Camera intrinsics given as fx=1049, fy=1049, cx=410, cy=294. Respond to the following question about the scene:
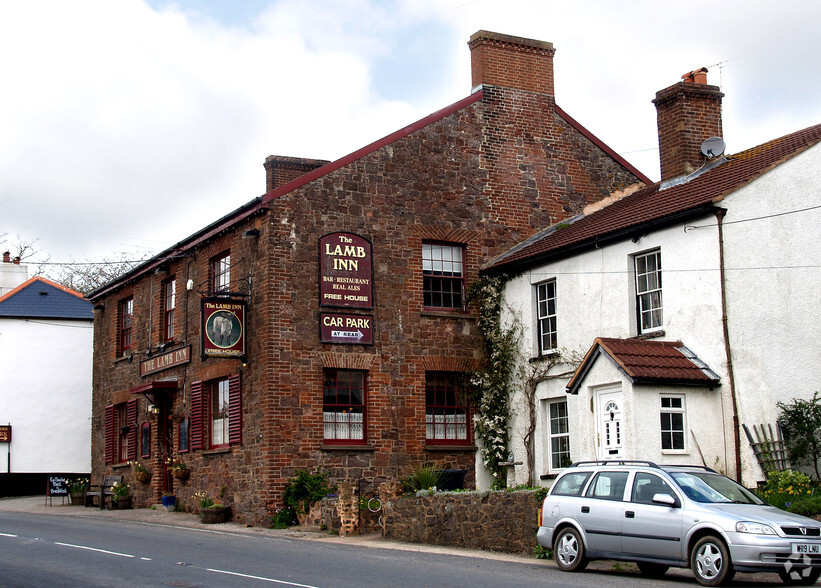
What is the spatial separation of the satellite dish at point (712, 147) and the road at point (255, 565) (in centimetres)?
1100

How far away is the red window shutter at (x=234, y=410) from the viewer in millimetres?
23781

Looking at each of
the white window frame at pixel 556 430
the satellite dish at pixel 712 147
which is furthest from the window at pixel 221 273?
the satellite dish at pixel 712 147

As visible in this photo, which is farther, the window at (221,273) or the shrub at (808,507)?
the window at (221,273)

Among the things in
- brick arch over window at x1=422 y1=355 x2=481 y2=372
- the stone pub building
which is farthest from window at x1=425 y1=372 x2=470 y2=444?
brick arch over window at x1=422 y1=355 x2=481 y2=372

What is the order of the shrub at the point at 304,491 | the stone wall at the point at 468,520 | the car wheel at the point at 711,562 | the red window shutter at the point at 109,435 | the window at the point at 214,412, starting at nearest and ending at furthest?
the car wheel at the point at 711,562 → the stone wall at the point at 468,520 → the shrub at the point at 304,491 → the window at the point at 214,412 → the red window shutter at the point at 109,435

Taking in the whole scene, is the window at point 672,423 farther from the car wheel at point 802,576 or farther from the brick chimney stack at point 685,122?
the brick chimney stack at point 685,122

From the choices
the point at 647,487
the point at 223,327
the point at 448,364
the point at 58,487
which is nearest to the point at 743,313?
the point at 647,487

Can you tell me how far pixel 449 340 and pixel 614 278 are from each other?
15.8 ft

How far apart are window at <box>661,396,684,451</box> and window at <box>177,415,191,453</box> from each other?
12.7 m

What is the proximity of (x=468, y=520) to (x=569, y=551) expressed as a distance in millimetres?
3777

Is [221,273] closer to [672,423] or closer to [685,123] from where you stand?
[685,123]

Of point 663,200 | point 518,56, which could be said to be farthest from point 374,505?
point 518,56

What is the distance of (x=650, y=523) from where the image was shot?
13.9 metres

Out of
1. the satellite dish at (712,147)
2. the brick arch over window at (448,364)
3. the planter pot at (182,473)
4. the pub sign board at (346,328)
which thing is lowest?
the planter pot at (182,473)
